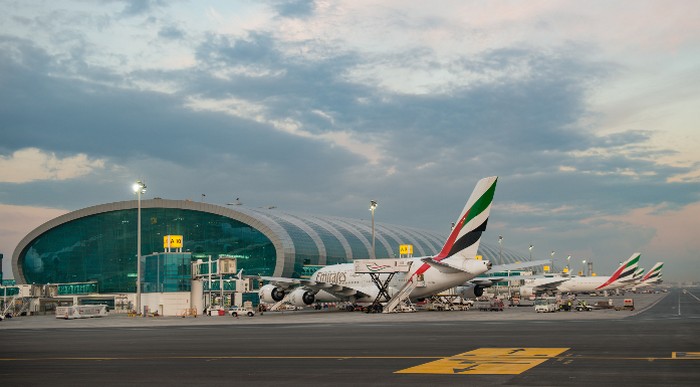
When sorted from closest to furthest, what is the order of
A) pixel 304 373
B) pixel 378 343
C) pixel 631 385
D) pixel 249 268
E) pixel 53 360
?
pixel 631 385 < pixel 304 373 < pixel 53 360 < pixel 378 343 < pixel 249 268

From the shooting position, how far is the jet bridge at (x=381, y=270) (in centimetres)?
6831

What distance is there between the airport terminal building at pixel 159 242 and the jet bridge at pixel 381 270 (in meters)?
36.9

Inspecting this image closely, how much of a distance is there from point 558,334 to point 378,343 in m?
9.70

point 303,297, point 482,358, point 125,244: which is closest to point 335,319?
point 303,297

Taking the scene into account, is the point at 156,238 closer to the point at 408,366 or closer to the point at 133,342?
the point at 133,342

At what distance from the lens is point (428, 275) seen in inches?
2608

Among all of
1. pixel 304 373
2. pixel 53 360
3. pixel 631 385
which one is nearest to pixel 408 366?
pixel 304 373

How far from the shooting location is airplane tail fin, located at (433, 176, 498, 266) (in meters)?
62.0

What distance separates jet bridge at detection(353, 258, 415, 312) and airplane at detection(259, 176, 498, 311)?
0.31 m

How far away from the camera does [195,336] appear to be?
3997cm

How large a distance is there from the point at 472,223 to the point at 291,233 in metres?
53.8

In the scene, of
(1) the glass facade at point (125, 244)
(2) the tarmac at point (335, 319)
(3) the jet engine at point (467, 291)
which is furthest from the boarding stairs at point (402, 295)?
(1) the glass facade at point (125, 244)

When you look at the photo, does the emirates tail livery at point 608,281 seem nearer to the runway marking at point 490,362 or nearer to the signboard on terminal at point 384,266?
the signboard on terminal at point 384,266

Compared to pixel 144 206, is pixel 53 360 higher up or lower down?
lower down
